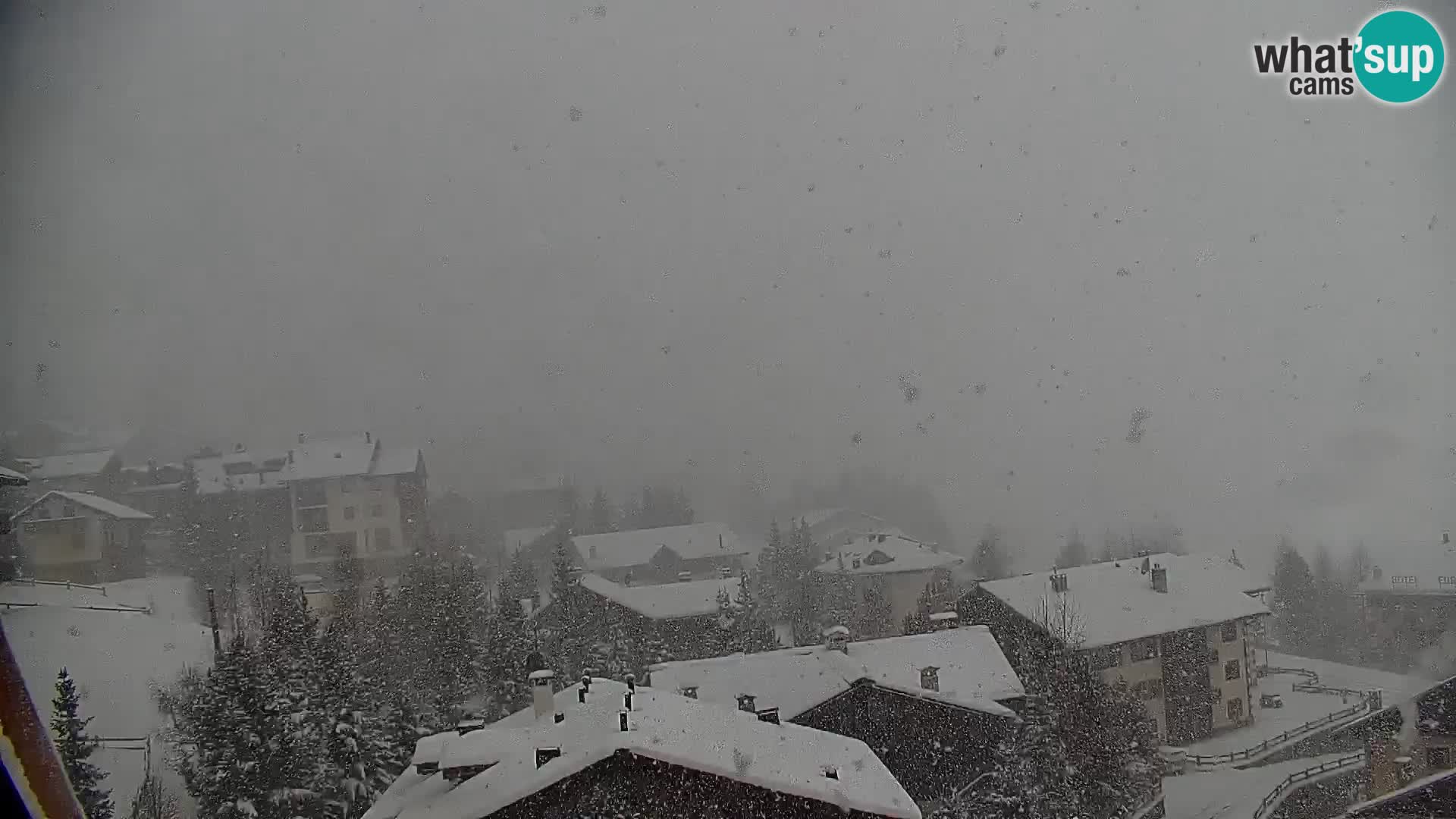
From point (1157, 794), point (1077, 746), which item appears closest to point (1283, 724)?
point (1157, 794)

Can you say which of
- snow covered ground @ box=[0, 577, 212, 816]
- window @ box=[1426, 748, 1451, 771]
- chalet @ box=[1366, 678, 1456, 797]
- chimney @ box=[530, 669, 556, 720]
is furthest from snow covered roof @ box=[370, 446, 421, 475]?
window @ box=[1426, 748, 1451, 771]

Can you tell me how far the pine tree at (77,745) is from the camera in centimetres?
400

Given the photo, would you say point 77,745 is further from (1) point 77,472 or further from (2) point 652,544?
(2) point 652,544

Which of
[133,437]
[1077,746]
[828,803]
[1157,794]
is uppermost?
[133,437]

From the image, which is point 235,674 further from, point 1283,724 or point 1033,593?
point 1283,724

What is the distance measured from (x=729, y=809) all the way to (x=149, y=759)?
3.28m

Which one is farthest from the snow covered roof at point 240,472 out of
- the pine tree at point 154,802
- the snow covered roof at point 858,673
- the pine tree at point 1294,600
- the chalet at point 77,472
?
the pine tree at point 1294,600

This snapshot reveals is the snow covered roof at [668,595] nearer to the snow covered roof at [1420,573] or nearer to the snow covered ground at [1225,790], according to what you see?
the snow covered ground at [1225,790]

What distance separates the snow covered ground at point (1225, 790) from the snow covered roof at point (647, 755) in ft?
7.54

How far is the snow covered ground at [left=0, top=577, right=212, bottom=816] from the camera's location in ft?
14.6

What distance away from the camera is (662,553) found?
6.95 meters

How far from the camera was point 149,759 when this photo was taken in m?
4.97

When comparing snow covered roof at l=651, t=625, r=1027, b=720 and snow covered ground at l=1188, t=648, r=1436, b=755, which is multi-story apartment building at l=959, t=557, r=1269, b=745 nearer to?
snow covered ground at l=1188, t=648, r=1436, b=755

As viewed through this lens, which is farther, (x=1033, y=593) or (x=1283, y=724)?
(x=1033, y=593)
